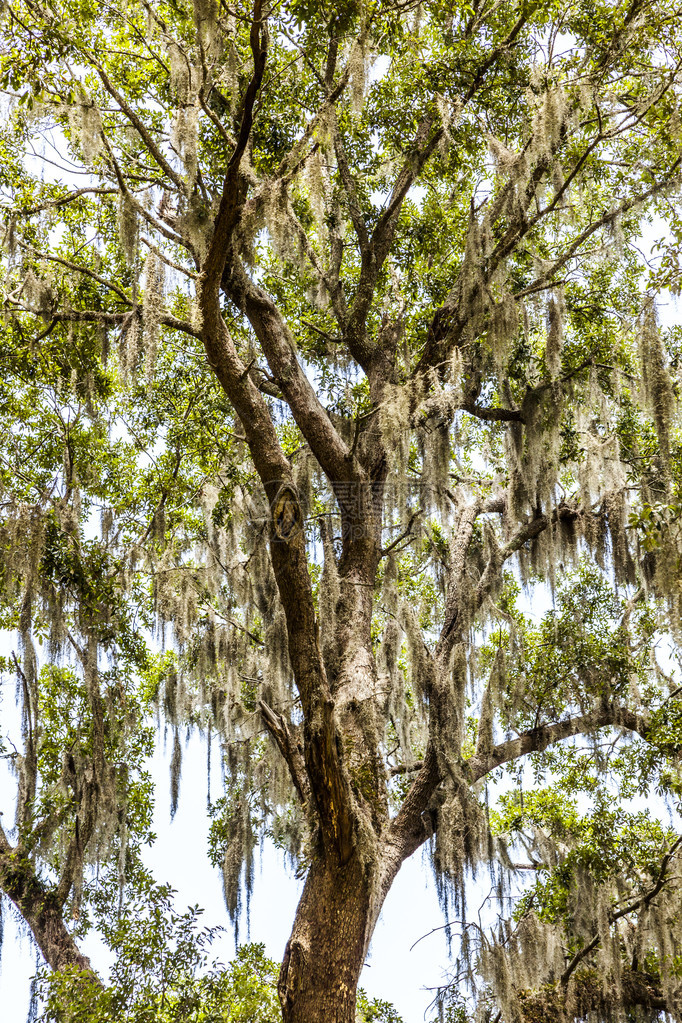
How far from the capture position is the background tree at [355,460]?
15.8ft

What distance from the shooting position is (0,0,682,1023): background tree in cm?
480

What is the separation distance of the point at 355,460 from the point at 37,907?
18.0 ft

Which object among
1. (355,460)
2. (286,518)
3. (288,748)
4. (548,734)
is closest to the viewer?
(286,518)

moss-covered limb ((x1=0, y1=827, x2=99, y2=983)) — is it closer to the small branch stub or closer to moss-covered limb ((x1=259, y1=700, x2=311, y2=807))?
moss-covered limb ((x1=259, y1=700, x2=311, y2=807))

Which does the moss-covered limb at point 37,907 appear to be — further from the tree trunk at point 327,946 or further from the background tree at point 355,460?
the tree trunk at point 327,946

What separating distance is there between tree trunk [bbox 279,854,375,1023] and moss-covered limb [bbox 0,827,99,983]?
4608 mm

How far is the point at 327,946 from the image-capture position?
410 cm

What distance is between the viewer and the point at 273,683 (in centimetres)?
630

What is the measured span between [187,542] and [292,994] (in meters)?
4.93

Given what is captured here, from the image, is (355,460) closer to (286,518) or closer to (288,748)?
(286,518)

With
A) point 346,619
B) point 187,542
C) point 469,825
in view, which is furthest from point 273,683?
point 187,542

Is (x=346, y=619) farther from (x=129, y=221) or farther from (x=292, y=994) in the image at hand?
(x=129, y=221)

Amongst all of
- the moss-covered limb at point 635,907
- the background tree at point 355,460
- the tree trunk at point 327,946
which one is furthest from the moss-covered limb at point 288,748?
the moss-covered limb at point 635,907

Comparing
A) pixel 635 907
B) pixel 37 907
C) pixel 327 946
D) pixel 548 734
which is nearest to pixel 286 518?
pixel 327 946
